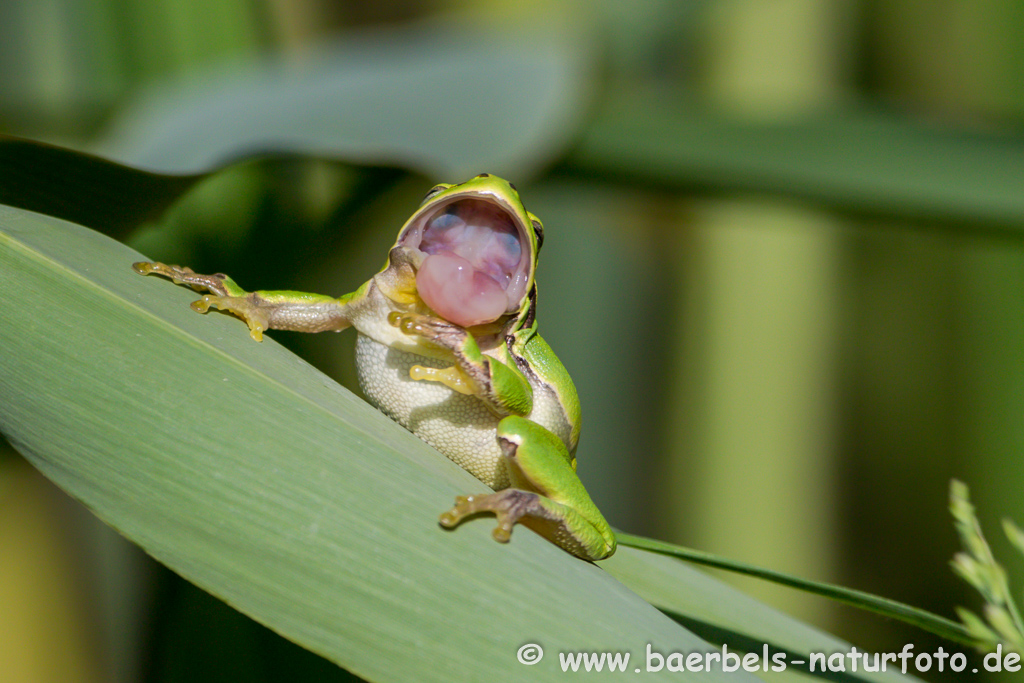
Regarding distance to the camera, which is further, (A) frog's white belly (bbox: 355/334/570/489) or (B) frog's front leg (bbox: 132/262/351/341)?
(A) frog's white belly (bbox: 355/334/570/489)

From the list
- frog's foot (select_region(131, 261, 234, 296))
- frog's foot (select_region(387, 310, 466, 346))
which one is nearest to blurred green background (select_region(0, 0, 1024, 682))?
frog's foot (select_region(131, 261, 234, 296))

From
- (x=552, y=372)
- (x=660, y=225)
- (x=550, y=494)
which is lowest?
(x=550, y=494)

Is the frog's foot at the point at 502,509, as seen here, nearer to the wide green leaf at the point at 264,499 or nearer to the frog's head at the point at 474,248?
the wide green leaf at the point at 264,499

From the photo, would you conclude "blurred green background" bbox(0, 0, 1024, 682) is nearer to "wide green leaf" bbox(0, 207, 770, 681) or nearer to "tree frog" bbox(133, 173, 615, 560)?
"tree frog" bbox(133, 173, 615, 560)

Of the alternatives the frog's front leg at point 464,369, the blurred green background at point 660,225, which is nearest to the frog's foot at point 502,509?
the frog's front leg at point 464,369

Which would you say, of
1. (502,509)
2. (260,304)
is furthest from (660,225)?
(502,509)

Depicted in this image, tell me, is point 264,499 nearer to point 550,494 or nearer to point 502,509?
point 502,509

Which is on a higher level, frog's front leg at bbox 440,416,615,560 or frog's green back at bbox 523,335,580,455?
frog's green back at bbox 523,335,580,455
